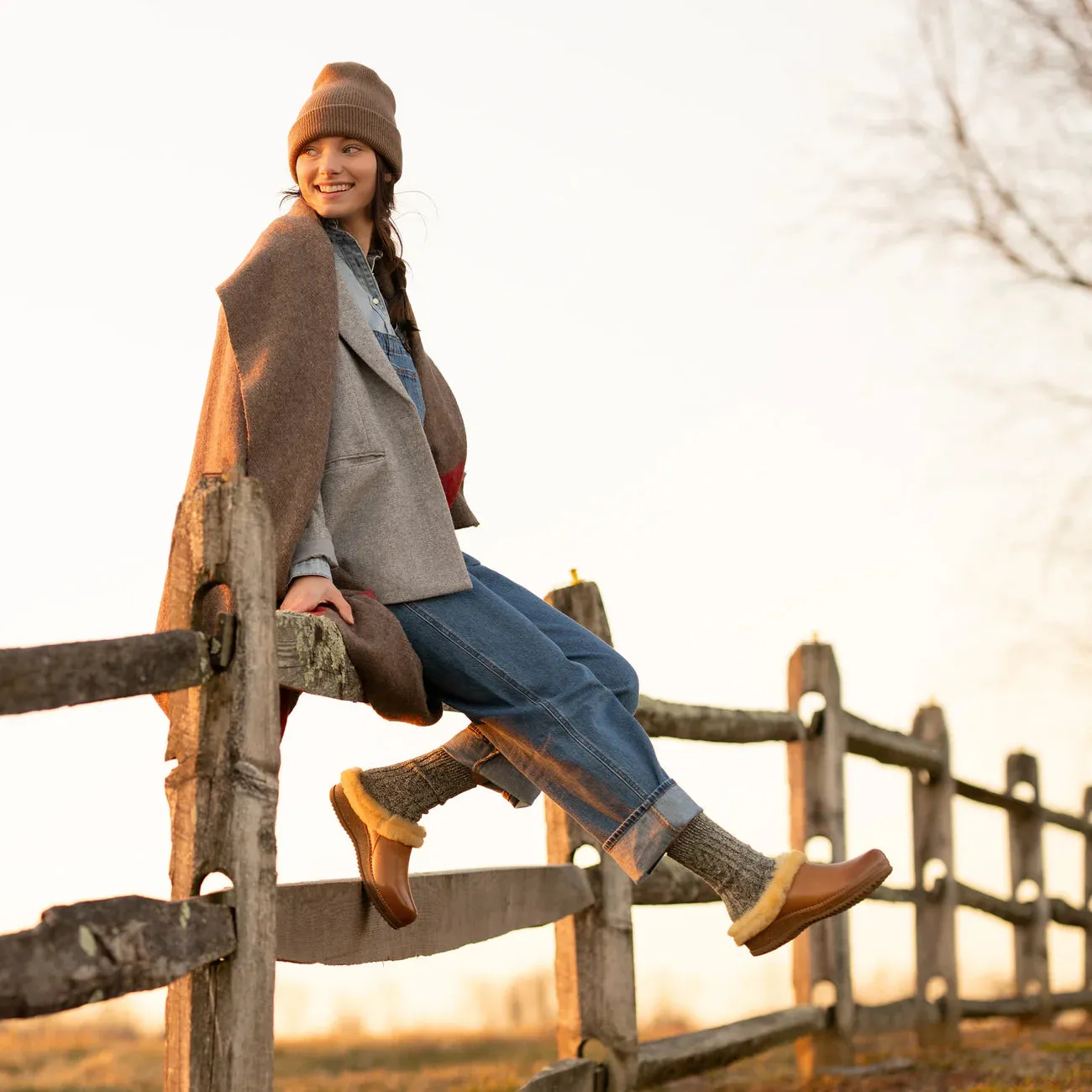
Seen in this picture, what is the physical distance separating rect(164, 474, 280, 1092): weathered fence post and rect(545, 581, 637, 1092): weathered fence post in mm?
1838

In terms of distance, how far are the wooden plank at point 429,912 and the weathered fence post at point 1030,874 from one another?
19.1 feet

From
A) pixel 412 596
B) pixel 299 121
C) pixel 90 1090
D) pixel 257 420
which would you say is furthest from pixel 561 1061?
pixel 90 1090

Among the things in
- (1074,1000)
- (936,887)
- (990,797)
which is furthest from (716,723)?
(1074,1000)

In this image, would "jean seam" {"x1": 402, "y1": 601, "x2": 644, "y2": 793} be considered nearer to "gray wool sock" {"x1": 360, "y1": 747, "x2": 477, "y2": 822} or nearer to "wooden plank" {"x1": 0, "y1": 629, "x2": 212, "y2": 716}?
"gray wool sock" {"x1": 360, "y1": 747, "x2": 477, "y2": 822}

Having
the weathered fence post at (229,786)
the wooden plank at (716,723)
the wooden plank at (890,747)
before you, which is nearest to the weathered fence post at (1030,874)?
the wooden plank at (890,747)

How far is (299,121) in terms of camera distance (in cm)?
306

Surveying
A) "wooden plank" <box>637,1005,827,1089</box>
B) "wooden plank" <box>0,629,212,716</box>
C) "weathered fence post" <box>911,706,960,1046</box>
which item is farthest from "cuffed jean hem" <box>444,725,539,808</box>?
"weathered fence post" <box>911,706,960,1046</box>

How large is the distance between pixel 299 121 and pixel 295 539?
1.01 metres

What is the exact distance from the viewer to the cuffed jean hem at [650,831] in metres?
2.72

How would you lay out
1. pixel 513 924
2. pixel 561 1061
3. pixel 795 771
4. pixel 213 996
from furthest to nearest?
pixel 795 771
pixel 561 1061
pixel 513 924
pixel 213 996

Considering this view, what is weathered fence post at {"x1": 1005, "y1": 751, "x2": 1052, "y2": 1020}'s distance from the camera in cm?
891

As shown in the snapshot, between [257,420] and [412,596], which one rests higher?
[257,420]

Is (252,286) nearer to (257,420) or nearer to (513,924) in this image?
(257,420)

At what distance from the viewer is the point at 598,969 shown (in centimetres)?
404
